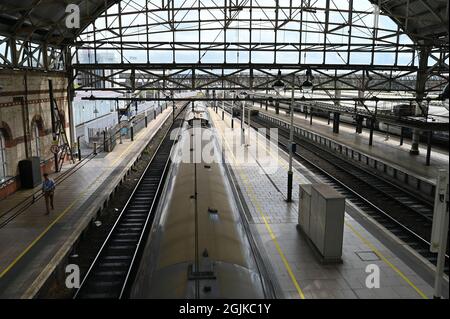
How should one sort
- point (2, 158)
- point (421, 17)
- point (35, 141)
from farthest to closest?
point (421, 17) < point (35, 141) < point (2, 158)

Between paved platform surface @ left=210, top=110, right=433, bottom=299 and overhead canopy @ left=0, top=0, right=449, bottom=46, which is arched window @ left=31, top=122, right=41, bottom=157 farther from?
paved platform surface @ left=210, top=110, right=433, bottom=299

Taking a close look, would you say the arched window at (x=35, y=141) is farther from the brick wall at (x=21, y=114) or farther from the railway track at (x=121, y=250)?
the railway track at (x=121, y=250)

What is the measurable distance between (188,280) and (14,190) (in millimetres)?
13458

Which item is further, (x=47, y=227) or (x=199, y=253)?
(x=47, y=227)

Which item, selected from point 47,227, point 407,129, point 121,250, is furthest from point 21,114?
point 407,129

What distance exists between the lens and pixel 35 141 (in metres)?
18.3

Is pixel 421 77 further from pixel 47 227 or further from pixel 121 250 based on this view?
pixel 47 227

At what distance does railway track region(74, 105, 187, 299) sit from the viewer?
9266mm

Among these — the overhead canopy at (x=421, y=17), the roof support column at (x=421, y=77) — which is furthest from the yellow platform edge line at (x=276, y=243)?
the overhead canopy at (x=421, y=17)

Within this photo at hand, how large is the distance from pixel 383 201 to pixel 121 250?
1026cm

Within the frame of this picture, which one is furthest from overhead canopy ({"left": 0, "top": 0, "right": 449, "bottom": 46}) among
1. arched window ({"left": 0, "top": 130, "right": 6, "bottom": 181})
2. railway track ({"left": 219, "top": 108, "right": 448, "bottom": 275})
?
railway track ({"left": 219, "top": 108, "right": 448, "bottom": 275})

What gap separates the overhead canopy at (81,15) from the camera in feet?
48.6

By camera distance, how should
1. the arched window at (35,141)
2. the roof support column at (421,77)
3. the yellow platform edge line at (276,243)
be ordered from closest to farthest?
1. the yellow platform edge line at (276,243)
2. the arched window at (35,141)
3. the roof support column at (421,77)

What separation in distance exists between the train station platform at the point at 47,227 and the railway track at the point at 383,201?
32.0 ft
